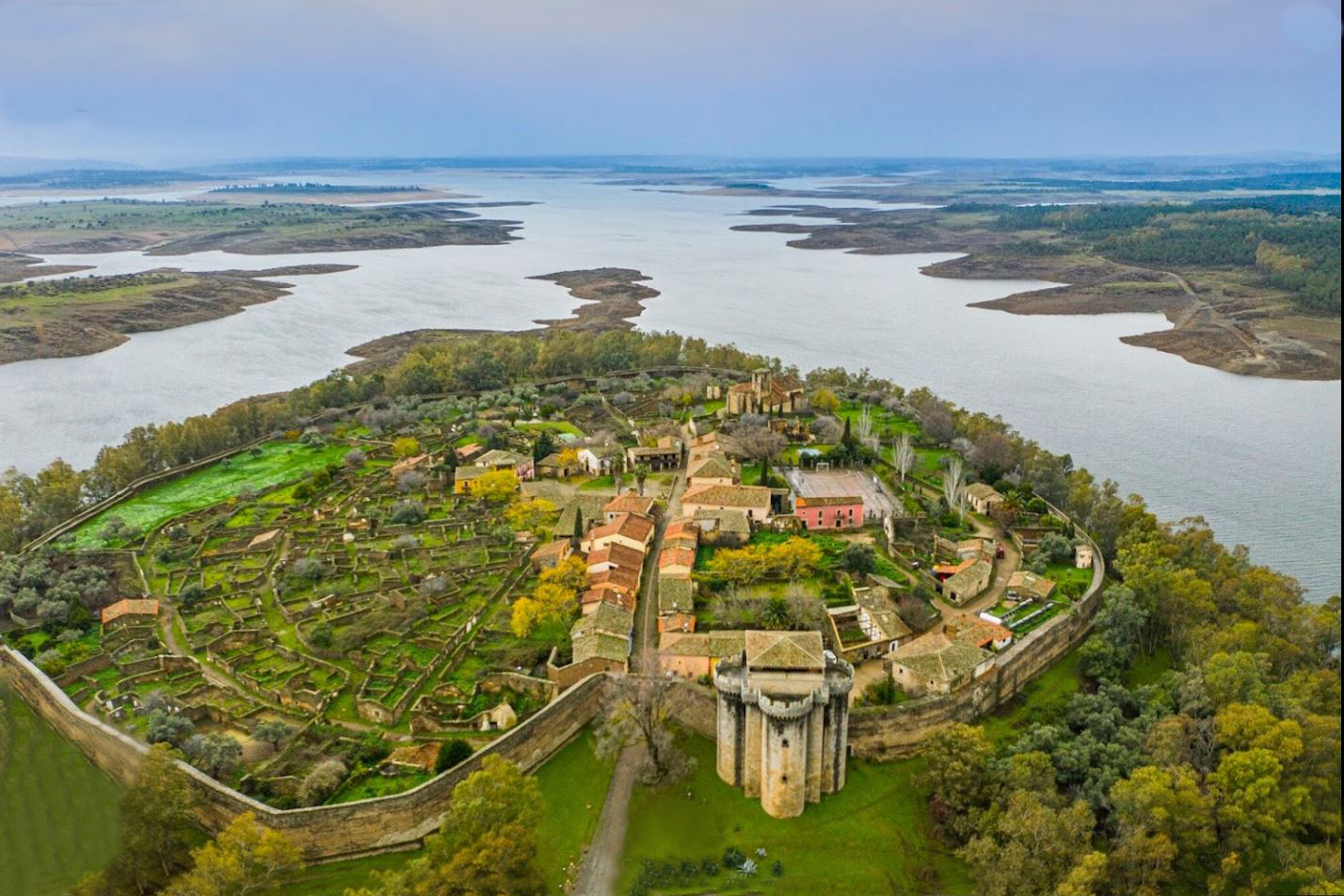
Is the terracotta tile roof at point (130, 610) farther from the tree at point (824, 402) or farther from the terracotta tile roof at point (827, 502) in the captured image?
the tree at point (824, 402)

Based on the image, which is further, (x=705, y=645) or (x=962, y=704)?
(x=705, y=645)

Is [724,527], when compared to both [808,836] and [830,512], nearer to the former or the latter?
[830,512]

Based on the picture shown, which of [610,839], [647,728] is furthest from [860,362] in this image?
[610,839]

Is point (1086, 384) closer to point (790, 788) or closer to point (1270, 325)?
point (1270, 325)

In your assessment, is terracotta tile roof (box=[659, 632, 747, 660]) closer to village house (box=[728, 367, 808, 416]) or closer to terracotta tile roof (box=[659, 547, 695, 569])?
terracotta tile roof (box=[659, 547, 695, 569])

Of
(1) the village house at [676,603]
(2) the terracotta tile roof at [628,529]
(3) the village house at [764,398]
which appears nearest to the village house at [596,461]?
(2) the terracotta tile roof at [628,529]

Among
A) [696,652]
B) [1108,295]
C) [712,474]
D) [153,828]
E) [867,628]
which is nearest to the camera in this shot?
[153,828]

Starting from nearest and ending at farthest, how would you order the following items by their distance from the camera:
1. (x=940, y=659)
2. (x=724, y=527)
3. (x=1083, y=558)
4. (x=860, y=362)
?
1. (x=940, y=659)
2. (x=1083, y=558)
3. (x=724, y=527)
4. (x=860, y=362)
